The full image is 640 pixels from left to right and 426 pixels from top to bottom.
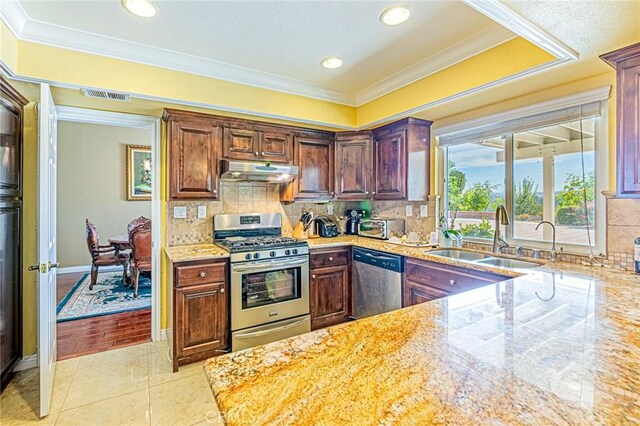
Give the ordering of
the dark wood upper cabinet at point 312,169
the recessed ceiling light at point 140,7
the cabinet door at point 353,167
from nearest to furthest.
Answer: the recessed ceiling light at point 140,7
the dark wood upper cabinet at point 312,169
the cabinet door at point 353,167

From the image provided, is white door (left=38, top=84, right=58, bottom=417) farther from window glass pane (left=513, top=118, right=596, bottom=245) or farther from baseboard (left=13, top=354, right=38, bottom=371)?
window glass pane (left=513, top=118, right=596, bottom=245)

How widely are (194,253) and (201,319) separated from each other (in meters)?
0.54

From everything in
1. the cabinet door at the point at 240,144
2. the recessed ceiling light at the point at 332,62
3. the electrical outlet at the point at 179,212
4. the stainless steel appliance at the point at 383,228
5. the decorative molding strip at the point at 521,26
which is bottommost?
the stainless steel appliance at the point at 383,228

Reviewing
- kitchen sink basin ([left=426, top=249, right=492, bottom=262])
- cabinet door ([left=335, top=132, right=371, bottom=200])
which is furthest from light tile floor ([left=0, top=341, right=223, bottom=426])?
cabinet door ([left=335, top=132, right=371, bottom=200])

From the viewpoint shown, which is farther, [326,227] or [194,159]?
[326,227]

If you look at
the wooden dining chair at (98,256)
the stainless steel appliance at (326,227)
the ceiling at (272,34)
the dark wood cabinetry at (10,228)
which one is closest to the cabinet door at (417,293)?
the stainless steel appliance at (326,227)

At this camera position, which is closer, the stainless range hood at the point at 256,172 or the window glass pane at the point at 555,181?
the window glass pane at the point at 555,181

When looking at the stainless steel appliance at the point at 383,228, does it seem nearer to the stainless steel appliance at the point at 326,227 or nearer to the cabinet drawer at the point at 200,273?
the stainless steel appliance at the point at 326,227

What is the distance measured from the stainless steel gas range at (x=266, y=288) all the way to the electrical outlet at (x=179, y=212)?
0.30 metres

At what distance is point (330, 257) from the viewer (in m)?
3.23

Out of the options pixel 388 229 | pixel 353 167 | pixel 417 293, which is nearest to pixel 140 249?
pixel 353 167

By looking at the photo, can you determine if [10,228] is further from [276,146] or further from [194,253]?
[276,146]

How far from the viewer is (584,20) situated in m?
1.49

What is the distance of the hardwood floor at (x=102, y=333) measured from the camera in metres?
2.87
